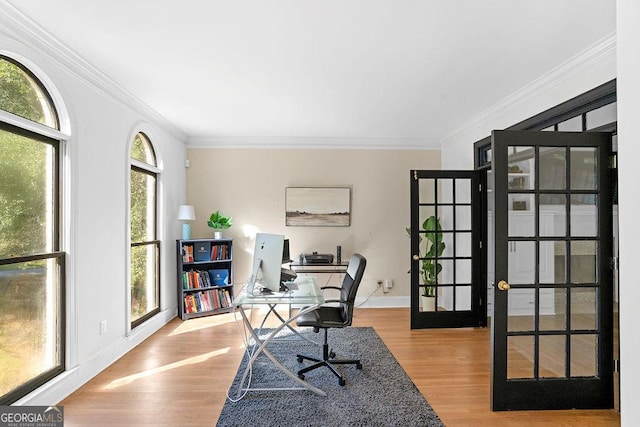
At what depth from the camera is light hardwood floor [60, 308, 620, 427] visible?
253 centimetres

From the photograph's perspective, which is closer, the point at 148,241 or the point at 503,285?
the point at 503,285

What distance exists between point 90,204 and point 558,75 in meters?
3.91

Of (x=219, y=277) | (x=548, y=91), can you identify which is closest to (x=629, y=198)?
(x=548, y=91)

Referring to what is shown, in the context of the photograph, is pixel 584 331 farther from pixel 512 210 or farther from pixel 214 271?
pixel 214 271

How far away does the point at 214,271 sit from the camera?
5266 mm

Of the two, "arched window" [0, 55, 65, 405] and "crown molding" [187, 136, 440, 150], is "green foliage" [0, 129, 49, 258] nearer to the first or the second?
"arched window" [0, 55, 65, 405]

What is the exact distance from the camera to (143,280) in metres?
4.43

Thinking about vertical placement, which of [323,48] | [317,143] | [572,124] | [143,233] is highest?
[323,48]

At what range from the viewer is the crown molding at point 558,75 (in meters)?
2.59

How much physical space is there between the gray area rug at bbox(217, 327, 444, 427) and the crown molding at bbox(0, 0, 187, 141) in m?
2.69

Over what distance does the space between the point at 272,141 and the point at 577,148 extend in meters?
3.90

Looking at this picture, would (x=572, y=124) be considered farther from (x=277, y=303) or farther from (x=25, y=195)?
(x=25, y=195)

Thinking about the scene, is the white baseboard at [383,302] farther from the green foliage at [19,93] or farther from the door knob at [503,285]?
the green foliage at [19,93]

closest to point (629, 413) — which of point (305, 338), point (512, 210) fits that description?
point (512, 210)
